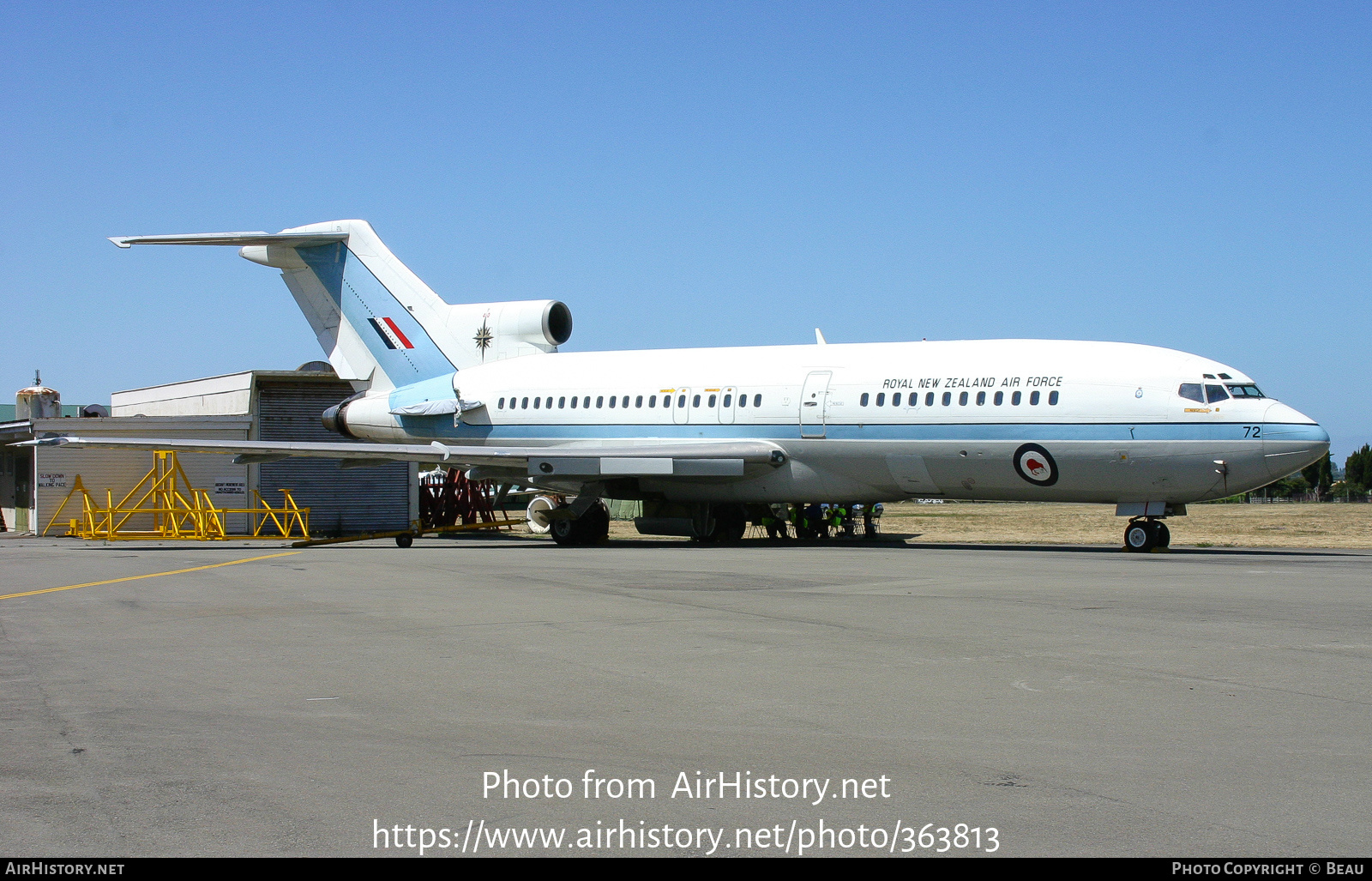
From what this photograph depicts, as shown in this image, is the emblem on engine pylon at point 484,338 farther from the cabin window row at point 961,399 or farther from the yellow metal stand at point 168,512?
the cabin window row at point 961,399

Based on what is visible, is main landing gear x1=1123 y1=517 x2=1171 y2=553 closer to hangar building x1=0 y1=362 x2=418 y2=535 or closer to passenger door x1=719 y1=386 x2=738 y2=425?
passenger door x1=719 y1=386 x2=738 y2=425

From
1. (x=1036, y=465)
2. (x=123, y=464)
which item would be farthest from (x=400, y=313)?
(x=1036, y=465)

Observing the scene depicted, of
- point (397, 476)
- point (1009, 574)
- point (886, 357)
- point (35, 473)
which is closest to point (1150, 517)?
point (886, 357)

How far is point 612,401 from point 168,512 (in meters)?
14.3

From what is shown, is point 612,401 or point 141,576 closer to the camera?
point 141,576

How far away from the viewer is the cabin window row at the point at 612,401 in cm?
2588

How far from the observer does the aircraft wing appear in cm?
2484

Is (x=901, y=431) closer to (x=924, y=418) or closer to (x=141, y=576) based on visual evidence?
(x=924, y=418)

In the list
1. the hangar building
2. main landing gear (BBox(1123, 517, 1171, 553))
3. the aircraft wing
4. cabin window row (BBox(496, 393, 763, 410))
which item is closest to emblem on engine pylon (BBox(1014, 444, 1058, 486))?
main landing gear (BBox(1123, 517, 1171, 553))

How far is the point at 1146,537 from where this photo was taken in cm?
2186

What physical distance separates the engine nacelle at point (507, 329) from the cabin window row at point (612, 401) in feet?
7.54

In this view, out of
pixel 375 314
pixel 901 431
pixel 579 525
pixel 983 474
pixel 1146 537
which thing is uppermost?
pixel 375 314

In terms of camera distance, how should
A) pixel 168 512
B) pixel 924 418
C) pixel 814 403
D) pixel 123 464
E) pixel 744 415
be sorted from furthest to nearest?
pixel 123 464 < pixel 168 512 < pixel 744 415 < pixel 814 403 < pixel 924 418

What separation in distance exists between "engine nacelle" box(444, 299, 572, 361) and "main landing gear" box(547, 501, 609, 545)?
5462 millimetres
